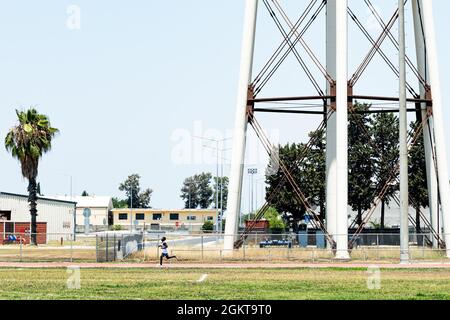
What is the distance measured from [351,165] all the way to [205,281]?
199 feet

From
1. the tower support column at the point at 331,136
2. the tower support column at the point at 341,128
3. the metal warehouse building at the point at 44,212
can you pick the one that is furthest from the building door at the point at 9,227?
the tower support column at the point at 341,128

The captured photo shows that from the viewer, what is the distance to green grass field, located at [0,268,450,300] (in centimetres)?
2339

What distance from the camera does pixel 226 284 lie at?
27.3 metres

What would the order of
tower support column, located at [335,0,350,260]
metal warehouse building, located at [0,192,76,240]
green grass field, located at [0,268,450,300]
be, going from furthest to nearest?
1. metal warehouse building, located at [0,192,76,240]
2. tower support column, located at [335,0,350,260]
3. green grass field, located at [0,268,450,300]

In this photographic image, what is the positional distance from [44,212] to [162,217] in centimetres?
8489

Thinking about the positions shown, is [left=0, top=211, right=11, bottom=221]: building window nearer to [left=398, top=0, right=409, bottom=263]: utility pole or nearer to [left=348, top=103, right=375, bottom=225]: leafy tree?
[left=348, top=103, right=375, bottom=225]: leafy tree

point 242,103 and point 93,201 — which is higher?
point 242,103

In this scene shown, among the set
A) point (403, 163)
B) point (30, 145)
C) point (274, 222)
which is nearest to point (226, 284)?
point (403, 163)

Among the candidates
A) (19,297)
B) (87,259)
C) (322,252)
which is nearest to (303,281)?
(19,297)

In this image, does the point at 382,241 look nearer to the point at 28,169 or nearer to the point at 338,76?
the point at 338,76

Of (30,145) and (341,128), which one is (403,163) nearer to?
(341,128)

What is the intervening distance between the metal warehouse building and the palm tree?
7314 millimetres

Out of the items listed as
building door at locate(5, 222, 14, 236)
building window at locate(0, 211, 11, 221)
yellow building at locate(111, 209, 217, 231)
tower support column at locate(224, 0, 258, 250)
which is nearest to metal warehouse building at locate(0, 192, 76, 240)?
building window at locate(0, 211, 11, 221)

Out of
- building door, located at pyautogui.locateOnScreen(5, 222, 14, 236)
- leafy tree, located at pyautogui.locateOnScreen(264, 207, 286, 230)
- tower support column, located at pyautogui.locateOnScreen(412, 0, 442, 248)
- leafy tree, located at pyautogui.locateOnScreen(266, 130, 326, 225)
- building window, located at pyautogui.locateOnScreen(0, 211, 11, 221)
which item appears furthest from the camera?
leafy tree, located at pyautogui.locateOnScreen(264, 207, 286, 230)
